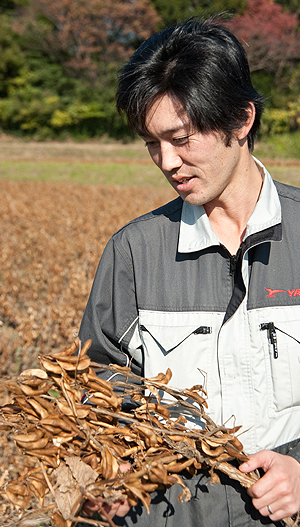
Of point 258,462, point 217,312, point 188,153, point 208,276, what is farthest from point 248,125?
point 258,462

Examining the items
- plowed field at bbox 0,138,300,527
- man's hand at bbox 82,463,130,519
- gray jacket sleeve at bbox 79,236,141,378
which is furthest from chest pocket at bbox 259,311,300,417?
plowed field at bbox 0,138,300,527

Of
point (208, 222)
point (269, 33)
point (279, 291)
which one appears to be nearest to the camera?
point (279, 291)

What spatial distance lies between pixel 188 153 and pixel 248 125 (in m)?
0.31

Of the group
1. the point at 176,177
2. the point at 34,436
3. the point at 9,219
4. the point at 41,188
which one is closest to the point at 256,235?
the point at 176,177

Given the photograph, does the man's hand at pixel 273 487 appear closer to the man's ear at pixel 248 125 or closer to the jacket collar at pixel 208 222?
the jacket collar at pixel 208 222

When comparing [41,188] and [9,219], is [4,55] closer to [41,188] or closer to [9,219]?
[41,188]

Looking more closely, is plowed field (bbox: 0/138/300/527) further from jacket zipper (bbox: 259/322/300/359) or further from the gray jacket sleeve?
jacket zipper (bbox: 259/322/300/359)

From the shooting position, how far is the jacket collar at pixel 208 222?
1627 millimetres

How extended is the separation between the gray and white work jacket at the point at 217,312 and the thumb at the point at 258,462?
0.56ft

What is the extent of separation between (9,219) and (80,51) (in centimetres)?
3005

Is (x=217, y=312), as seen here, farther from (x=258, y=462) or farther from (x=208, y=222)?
(x=258, y=462)

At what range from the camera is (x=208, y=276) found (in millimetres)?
1653

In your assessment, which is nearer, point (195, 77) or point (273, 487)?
point (273, 487)

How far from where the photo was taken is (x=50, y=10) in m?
33.1
